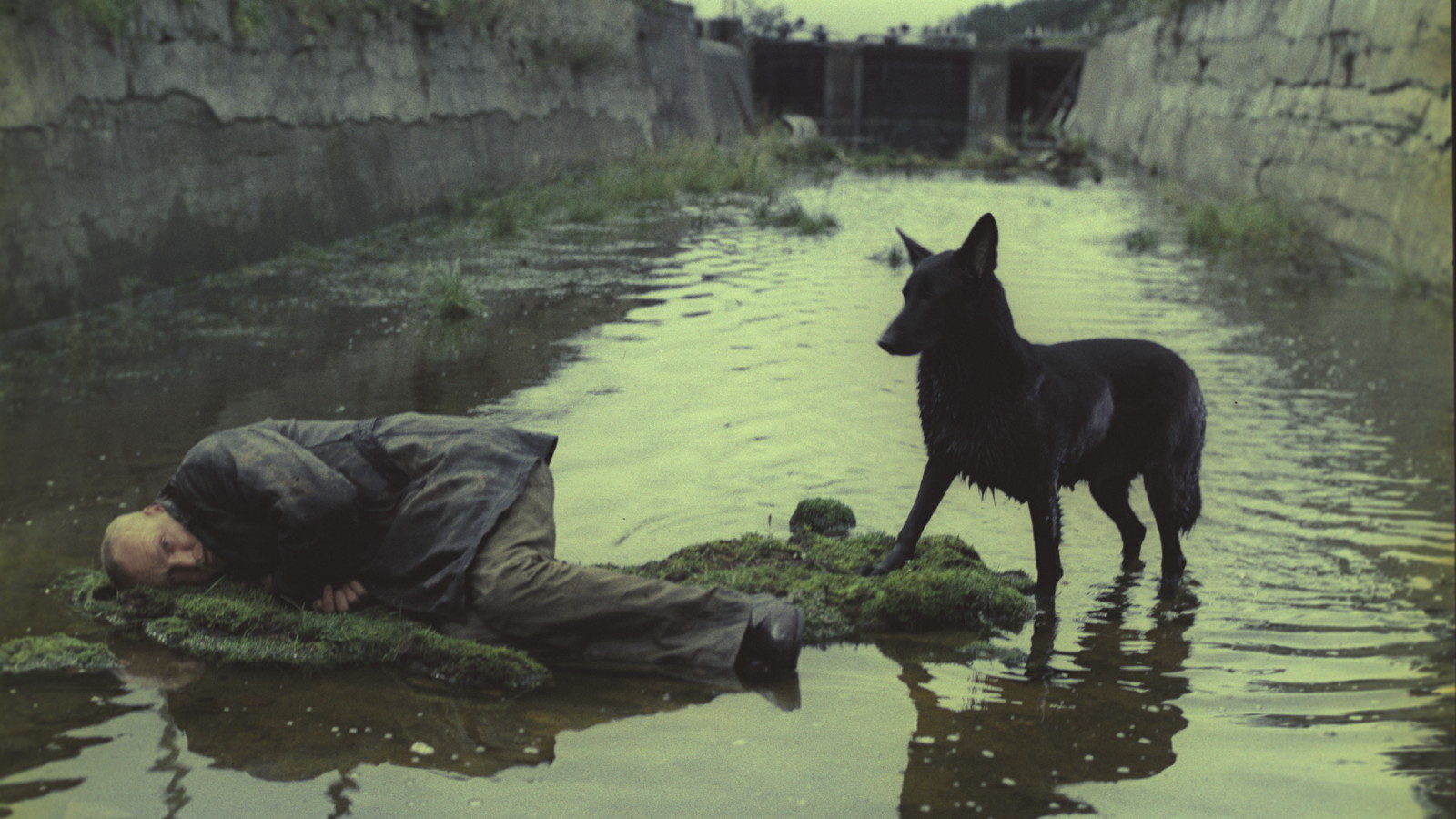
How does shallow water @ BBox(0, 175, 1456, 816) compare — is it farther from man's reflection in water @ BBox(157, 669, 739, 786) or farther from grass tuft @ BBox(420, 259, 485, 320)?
grass tuft @ BBox(420, 259, 485, 320)

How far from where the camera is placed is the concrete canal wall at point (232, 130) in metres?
8.73

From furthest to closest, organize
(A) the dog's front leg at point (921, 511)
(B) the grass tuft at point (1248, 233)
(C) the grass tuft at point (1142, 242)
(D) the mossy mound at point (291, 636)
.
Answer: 1. (B) the grass tuft at point (1248, 233)
2. (C) the grass tuft at point (1142, 242)
3. (A) the dog's front leg at point (921, 511)
4. (D) the mossy mound at point (291, 636)

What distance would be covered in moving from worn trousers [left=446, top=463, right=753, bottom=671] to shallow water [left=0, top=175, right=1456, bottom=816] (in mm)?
110

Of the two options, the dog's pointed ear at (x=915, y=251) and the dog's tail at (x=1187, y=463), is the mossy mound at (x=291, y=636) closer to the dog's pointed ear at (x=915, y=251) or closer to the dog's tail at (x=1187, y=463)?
the dog's pointed ear at (x=915, y=251)

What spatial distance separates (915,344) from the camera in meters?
3.96

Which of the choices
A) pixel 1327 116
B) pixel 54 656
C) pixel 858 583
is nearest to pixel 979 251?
pixel 858 583

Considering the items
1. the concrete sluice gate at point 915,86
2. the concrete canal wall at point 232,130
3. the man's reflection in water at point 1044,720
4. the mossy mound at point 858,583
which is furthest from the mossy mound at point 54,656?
the concrete sluice gate at point 915,86

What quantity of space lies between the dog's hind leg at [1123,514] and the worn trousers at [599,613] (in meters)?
1.77

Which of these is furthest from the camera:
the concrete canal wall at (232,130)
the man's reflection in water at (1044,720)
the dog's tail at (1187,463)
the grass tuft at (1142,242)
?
the grass tuft at (1142,242)

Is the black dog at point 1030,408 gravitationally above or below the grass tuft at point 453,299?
above

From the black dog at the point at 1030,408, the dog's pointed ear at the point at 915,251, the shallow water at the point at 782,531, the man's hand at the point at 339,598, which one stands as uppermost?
the dog's pointed ear at the point at 915,251

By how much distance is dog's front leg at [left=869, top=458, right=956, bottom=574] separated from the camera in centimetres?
434

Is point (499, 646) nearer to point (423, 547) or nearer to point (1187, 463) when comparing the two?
point (423, 547)

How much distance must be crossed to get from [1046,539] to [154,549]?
273 centimetres
